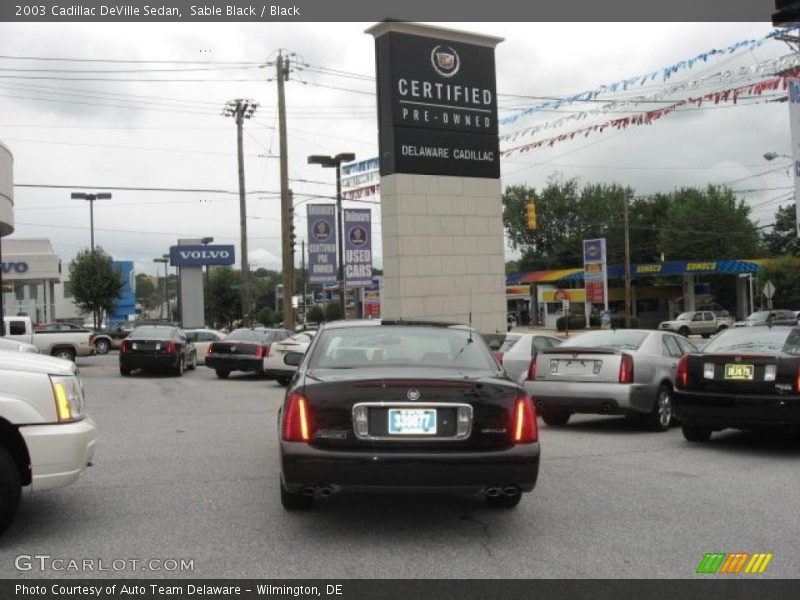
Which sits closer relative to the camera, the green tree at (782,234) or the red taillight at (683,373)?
the red taillight at (683,373)

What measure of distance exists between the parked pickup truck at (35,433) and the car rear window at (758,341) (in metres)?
7.01

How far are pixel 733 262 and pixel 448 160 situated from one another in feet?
135

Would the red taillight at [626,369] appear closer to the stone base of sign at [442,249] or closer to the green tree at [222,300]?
the stone base of sign at [442,249]

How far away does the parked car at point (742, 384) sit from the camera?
8.62 meters

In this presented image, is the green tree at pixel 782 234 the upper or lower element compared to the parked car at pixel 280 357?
upper

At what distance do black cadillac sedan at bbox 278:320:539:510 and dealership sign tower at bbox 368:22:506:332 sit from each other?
18.1 metres

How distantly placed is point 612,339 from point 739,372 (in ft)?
8.97

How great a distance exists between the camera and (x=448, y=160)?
80.8 ft

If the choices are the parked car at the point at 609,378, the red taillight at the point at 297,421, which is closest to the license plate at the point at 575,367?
the parked car at the point at 609,378

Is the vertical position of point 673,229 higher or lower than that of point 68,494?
higher

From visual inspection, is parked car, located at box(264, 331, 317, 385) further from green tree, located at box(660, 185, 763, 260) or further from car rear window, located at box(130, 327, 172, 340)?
green tree, located at box(660, 185, 763, 260)
